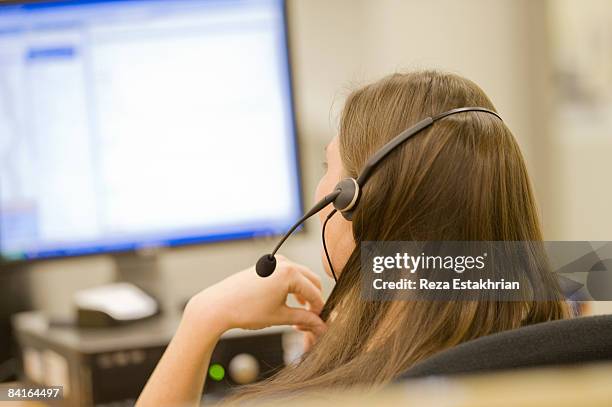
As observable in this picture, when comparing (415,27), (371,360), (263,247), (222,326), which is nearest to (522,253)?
(371,360)

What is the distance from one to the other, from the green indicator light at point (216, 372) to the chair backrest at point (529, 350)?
→ 515 millimetres

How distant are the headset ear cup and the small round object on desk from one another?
0.35m

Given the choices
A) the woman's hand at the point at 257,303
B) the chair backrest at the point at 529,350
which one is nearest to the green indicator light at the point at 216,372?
the woman's hand at the point at 257,303

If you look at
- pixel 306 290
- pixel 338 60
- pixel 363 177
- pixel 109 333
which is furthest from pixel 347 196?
pixel 338 60

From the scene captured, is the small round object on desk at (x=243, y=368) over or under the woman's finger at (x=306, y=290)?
under

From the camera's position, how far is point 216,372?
2.97 feet

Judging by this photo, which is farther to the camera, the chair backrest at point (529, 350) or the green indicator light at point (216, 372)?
the green indicator light at point (216, 372)

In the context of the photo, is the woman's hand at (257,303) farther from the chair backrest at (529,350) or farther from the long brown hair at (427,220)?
the chair backrest at (529,350)

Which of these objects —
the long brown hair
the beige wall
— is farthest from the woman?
the beige wall

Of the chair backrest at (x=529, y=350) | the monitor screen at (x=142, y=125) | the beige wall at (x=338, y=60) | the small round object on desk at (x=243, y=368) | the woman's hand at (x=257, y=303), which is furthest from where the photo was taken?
the beige wall at (x=338, y=60)

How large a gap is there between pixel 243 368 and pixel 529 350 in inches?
21.0

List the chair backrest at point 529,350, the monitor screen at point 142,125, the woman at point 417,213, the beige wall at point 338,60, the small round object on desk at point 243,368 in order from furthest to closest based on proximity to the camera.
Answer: the beige wall at point 338,60, the monitor screen at point 142,125, the small round object on desk at point 243,368, the woman at point 417,213, the chair backrest at point 529,350

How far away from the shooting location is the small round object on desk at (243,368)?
0.90 meters

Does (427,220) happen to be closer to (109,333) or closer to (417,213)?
(417,213)
